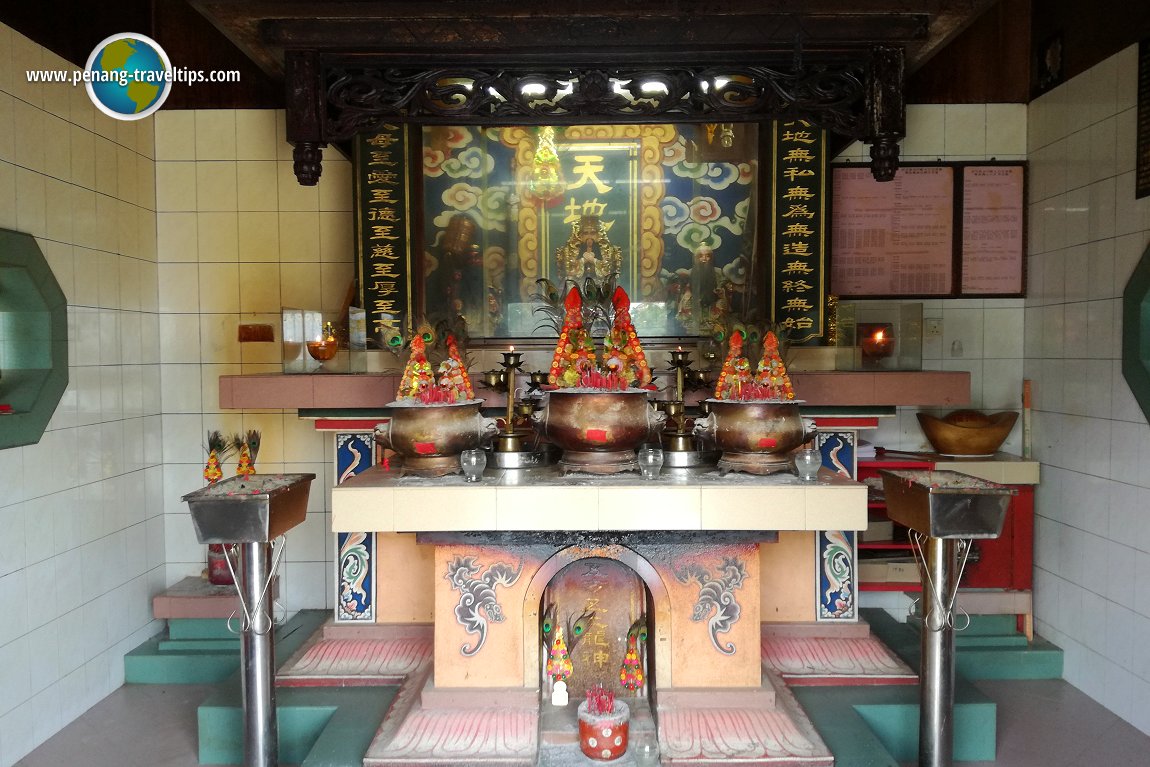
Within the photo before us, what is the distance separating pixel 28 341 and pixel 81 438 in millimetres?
618

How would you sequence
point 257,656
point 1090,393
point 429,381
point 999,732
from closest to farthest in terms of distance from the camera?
point 257,656
point 429,381
point 999,732
point 1090,393

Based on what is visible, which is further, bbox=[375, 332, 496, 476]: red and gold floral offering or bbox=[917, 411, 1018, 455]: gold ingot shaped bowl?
bbox=[917, 411, 1018, 455]: gold ingot shaped bowl

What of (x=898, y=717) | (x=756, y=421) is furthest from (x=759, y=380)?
(x=898, y=717)

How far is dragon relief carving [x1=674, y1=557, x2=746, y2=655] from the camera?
3205 millimetres

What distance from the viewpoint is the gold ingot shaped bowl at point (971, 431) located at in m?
4.68

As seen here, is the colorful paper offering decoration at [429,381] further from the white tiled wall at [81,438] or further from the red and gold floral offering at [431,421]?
the white tiled wall at [81,438]

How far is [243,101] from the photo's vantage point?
5.02 meters

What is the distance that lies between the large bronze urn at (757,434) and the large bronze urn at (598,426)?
1.02 ft

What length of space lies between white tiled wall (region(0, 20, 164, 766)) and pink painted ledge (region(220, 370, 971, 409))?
90 cm

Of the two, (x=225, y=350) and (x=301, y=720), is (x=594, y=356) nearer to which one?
(x=301, y=720)

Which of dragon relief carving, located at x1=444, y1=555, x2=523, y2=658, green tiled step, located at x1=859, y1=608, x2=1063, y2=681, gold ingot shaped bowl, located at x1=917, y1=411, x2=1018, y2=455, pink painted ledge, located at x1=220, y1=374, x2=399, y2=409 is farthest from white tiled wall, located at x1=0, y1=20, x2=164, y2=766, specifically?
gold ingot shaped bowl, located at x1=917, y1=411, x2=1018, y2=455

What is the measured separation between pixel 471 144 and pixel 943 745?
384 cm

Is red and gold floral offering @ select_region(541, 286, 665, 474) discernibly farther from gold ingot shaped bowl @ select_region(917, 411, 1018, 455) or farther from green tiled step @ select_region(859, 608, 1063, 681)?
gold ingot shaped bowl @ select_region(917, 411, 1018, 455)

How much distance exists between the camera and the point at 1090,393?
4238 mm
